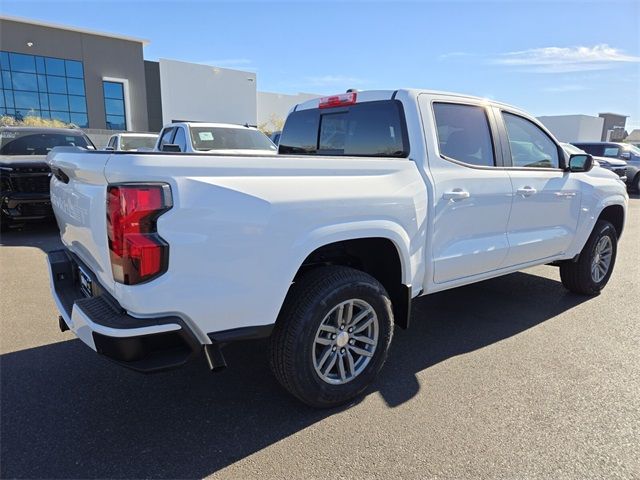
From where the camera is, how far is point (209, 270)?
7.25 feet

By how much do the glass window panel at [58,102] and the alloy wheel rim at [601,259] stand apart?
119 feet

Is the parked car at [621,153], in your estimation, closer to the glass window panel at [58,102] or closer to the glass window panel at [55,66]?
the glass window panel at [58,102]

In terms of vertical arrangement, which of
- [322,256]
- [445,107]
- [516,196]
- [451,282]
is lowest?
[451,282]

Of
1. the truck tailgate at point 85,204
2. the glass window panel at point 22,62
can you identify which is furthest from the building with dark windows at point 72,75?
the truck tailgate at point 85,204

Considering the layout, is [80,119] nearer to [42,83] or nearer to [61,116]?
[61,116]

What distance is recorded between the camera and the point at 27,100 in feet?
105

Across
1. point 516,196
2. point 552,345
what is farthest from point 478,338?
point 516,196

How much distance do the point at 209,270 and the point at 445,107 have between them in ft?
7.52

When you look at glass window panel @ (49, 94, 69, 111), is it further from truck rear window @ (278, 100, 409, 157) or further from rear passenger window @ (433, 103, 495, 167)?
rear passenger window @ (433, 103, 495, 167)

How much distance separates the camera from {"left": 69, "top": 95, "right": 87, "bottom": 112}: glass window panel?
33000 mm

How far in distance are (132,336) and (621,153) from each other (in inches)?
763

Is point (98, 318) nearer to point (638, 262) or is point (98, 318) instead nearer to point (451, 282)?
point (451, 282)

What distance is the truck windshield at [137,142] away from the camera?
12.3 m

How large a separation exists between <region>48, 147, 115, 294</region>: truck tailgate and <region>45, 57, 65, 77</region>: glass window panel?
117ft
